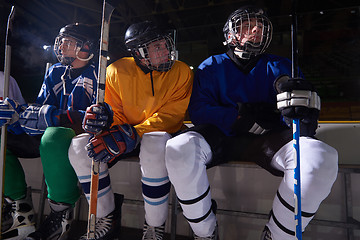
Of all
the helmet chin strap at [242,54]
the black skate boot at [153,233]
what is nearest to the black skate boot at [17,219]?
the black skate boot at [153,233]

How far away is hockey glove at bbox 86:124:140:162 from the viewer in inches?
38.6

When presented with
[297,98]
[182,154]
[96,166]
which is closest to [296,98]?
[297,98]

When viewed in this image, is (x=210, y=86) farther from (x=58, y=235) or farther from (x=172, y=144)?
(x=58, y=235)

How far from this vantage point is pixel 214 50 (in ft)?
16.5

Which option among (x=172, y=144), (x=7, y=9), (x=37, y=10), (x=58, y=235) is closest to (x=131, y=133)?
(x=172, y=144)

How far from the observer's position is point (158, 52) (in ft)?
3.91

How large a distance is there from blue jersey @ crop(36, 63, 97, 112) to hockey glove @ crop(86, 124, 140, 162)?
355mm

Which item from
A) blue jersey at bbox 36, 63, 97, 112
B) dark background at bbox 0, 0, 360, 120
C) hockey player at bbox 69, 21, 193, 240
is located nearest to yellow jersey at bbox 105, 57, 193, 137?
hockey player at bbox 69, 21, 193, 240

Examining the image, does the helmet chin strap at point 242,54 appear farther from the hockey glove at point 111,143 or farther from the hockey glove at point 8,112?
the hockey glove at point 8,112

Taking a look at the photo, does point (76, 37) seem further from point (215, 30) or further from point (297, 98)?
point (215, 30)

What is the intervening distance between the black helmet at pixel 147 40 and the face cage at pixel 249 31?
0.29 m

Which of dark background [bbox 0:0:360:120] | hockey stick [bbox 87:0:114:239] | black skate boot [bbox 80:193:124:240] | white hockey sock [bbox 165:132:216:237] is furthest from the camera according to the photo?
dark background [bbox 0:0:360:120]

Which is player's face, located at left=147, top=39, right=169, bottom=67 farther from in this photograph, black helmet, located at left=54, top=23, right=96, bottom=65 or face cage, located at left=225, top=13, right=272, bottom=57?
black helmet, located at left=54, top=23, right=96, bottom=65

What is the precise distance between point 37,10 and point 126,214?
15.3 feet
